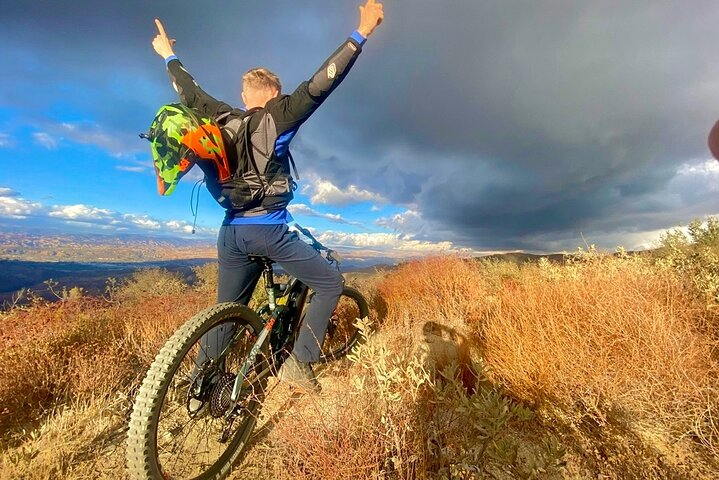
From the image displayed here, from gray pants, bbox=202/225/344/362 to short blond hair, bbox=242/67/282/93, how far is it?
114 centimetres

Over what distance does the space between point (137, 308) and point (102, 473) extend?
108 inches

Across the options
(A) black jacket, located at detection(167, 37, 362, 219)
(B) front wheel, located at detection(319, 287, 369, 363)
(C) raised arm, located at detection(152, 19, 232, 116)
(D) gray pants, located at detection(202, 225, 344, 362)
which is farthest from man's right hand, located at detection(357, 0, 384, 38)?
(B) front wheel, located at detection(319, 287, 369, 363)

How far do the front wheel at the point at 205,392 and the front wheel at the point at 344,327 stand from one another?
1357 millimetres

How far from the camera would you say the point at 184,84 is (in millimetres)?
2801

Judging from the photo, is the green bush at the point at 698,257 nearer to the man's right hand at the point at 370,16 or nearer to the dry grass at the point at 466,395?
the dry grass at the point at 466,395

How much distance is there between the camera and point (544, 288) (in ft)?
11.9

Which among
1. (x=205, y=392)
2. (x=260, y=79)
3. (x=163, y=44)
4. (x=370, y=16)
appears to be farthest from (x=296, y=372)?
(x=163, y=44)

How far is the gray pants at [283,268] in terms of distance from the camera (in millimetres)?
2293

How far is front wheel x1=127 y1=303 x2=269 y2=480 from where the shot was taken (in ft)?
5.78

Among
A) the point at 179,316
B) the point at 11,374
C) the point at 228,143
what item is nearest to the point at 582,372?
the point at 228,143

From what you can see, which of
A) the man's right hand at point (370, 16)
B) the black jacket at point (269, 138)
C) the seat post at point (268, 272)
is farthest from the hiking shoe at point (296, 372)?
the man's right hand at point (370, 16)

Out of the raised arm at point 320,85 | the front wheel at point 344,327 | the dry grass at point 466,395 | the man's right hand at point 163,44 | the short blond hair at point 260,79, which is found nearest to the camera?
the dry grass at point 466,395

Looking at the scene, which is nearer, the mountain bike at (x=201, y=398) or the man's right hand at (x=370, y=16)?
the mountain bike at (x=201, y=398)

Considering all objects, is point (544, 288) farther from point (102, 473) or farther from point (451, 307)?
point (102, 473)
